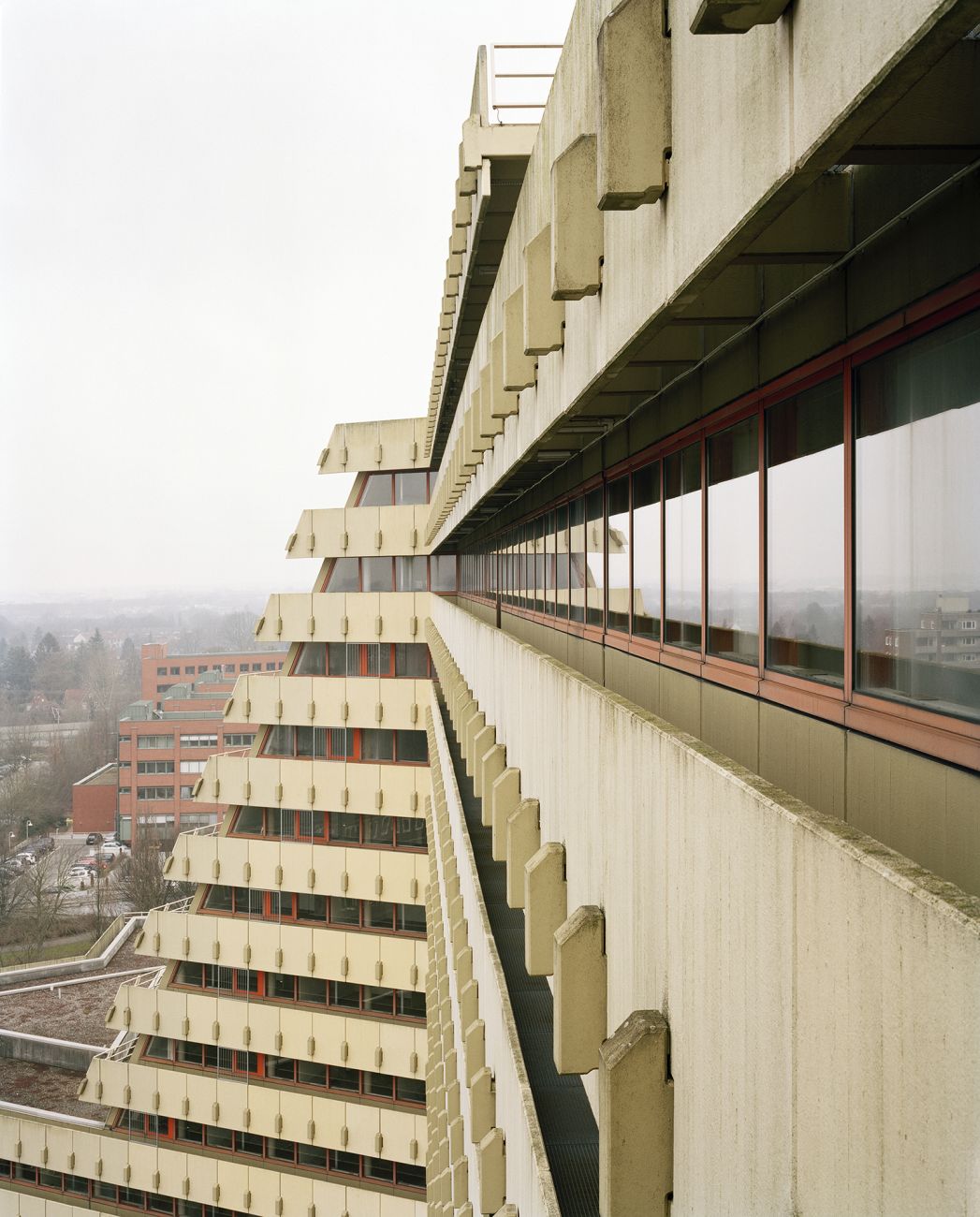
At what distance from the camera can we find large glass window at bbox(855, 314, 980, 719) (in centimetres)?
274

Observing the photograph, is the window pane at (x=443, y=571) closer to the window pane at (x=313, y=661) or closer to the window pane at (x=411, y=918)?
the window pane at (x=313, y=661)

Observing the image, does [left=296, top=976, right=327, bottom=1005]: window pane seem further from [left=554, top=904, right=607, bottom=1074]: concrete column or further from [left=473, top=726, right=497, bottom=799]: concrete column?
[left=554, top=904, right=607, bottom=1074]: concrete column

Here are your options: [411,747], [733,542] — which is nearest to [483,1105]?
[733,542]

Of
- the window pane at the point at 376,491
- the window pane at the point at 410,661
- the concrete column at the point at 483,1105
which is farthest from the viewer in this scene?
the window pane at the point at 376,491

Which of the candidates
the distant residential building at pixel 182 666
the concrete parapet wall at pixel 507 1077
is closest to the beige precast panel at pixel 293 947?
the concrete parapet wall at pixel 507 1077

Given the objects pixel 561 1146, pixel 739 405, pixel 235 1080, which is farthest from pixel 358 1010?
pixel 739 405

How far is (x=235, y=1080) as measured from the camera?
28.9 meters

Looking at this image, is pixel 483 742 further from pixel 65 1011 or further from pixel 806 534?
pixel 65 1011

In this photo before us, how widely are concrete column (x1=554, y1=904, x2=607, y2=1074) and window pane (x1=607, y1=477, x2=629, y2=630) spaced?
4098 mm

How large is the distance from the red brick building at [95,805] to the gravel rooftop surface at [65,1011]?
54.3 metres

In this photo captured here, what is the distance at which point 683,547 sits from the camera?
6625 millimetres

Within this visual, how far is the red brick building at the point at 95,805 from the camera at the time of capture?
97.1 meters

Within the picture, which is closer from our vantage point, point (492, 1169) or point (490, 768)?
point (492, 1169)

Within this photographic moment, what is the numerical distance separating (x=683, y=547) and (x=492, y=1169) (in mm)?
3833
